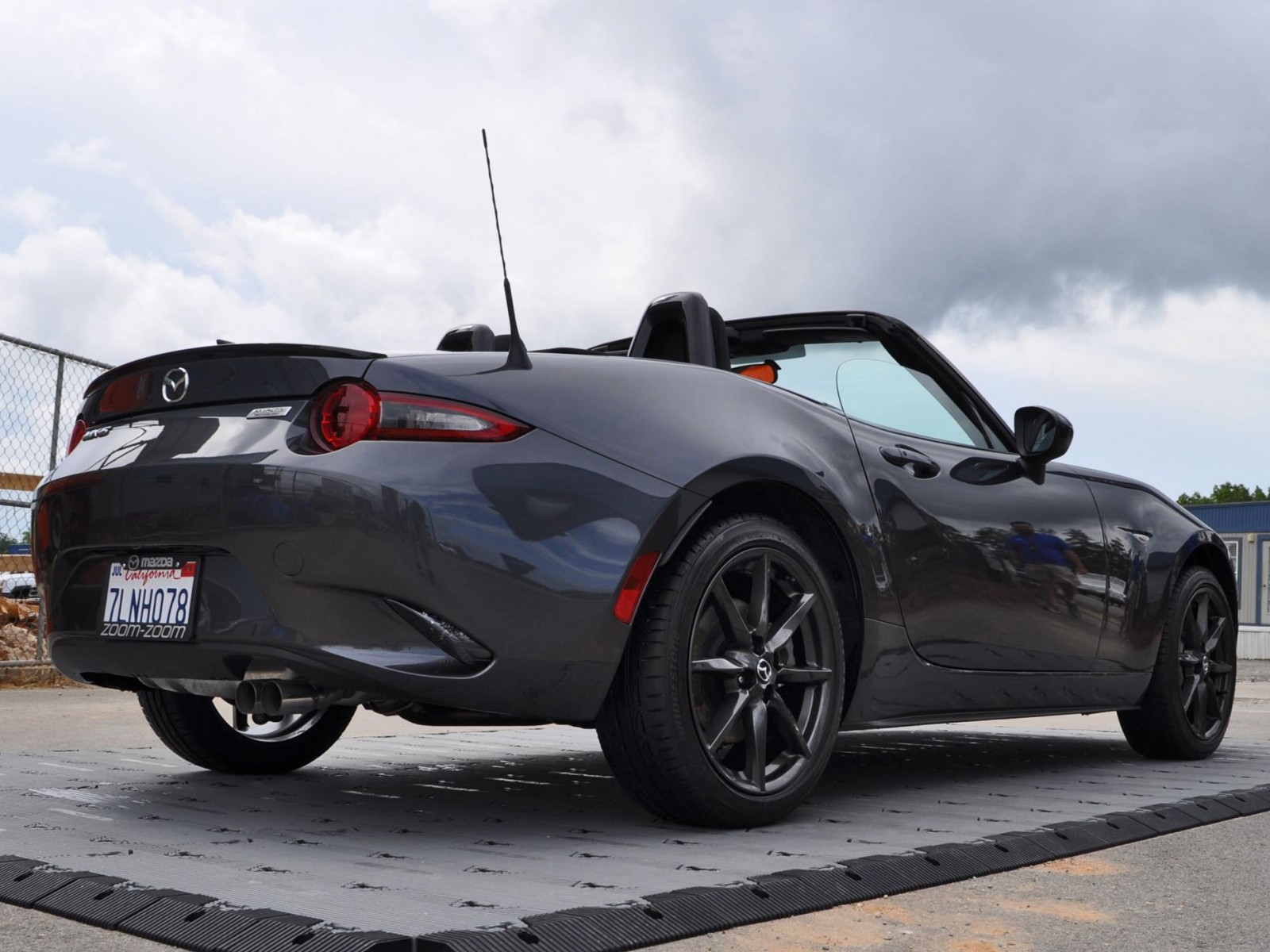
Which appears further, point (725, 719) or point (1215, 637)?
point (1215, 637)

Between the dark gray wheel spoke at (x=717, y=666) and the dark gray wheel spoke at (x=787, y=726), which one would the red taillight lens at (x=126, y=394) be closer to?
the dark gray wheel spoke at (x=717, y=666)

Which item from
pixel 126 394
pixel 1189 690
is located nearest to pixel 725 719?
pixel 126 394

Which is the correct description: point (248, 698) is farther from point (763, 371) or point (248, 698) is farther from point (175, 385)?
point (763, 371)

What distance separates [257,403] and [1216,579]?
4014 millimetres

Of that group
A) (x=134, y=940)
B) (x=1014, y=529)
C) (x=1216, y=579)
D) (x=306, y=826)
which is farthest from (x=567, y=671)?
(x=1216, y=579)

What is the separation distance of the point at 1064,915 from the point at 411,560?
1408 millimetres

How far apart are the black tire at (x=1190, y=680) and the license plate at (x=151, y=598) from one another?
360cm

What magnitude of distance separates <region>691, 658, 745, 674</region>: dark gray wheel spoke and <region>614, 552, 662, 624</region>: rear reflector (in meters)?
0.23

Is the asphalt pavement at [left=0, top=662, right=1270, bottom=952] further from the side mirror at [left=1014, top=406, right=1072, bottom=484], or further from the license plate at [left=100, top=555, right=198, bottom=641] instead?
the side mirror at [left=1014, top=406, right=1072, bottom=484]

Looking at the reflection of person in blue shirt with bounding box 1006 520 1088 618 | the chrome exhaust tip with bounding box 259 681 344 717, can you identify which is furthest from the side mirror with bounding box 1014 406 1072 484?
the chrome exhaust tip with bounding box 259 681 344 717

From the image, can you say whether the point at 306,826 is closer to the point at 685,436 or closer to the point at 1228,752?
the point at 685,436

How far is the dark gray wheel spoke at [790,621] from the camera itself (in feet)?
10.9

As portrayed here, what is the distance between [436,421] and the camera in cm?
292

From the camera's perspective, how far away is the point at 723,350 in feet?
12.3
